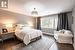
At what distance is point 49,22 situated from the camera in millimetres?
6547

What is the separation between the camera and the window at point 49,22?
238 inches

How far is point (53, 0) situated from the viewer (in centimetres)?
295

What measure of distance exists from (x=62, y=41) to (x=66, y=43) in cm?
25

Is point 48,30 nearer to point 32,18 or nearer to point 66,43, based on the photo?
point 32,18

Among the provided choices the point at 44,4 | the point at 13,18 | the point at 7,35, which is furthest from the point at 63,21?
the point at 7,35

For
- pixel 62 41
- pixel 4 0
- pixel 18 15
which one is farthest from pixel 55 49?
pixel 18 15

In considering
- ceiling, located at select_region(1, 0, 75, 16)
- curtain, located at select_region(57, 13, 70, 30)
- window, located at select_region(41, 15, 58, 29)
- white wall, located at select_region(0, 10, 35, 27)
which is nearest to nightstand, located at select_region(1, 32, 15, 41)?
white wall, located at select_region(0, 10, 35, 27)

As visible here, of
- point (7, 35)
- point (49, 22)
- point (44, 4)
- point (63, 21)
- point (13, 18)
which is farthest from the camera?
point (49, 22)

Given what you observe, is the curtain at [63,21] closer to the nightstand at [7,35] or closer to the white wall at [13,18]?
the white wall at [13,18]

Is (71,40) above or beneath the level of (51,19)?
beneath

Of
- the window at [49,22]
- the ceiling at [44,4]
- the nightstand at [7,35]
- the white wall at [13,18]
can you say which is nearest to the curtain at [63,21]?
the window at [49,22]

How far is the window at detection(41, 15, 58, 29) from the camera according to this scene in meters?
6.05

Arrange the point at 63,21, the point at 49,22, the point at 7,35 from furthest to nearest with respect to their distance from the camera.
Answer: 1. the point at 49,22
2. the point at 63,21
3. the point at 7,35

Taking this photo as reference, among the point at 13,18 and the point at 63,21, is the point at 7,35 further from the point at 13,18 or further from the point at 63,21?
the point at 63,21
